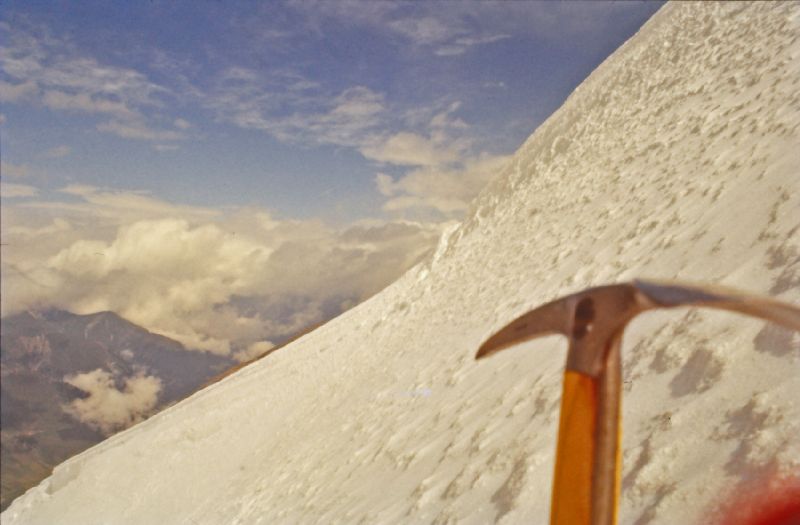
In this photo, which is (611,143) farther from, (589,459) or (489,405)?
(589,459)

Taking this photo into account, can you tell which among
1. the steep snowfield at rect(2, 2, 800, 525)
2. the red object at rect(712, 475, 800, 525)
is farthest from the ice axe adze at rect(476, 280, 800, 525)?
the steep snowfield at rect(2, 2, 800, 525)

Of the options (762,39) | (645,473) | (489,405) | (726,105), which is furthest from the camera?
(762,39)

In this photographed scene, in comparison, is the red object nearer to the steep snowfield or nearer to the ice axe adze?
the steep snowfield

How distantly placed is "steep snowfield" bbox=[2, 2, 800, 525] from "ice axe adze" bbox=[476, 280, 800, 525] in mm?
1628

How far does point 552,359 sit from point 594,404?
15.2 feet

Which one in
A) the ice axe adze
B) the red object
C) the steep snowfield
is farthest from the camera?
the steep snowfield

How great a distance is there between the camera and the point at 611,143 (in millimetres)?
12867

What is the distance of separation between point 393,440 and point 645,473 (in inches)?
177

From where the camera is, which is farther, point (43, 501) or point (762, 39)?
point (43, 501)

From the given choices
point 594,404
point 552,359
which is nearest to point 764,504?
point 594,404

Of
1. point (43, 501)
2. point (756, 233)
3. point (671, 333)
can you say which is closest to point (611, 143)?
point (756, 233)

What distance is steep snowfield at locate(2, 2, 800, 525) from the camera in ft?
10.8

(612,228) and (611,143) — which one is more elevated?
(611,143)

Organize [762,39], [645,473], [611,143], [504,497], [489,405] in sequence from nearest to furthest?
[645,473], [504,497], [489,405], [762,39], [611,143]
